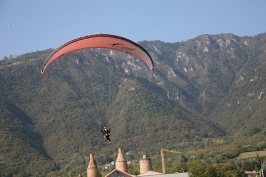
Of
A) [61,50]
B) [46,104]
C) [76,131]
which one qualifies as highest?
[46,104]

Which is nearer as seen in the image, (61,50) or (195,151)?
(61,50)

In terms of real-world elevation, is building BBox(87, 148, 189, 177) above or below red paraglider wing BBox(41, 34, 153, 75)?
below

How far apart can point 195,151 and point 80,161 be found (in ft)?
114

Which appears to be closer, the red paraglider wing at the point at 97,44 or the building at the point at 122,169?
the red paraglider wing at the point at 97,44

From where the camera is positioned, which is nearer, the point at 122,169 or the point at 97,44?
the point at 97,44

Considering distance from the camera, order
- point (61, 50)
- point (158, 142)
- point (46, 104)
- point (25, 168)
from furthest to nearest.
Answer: point (46, 104) < point (158, 142) < point (25, 168) < point (61, 50)

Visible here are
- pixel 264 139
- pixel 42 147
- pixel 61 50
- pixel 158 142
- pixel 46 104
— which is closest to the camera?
pixel 61 50

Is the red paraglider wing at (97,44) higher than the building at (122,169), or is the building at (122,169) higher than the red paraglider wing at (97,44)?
the red paraglider wing at (97,44)

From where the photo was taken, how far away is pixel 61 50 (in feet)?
102

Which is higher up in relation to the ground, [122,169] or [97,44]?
[97,44]

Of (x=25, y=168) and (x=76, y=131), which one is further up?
(x=76, y=131)

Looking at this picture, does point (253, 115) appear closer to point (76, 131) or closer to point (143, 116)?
point (143, 116)

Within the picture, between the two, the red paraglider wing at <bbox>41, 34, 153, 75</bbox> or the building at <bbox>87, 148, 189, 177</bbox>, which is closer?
the red paraglider wing at <bbox>41, 34, 153, 75</bbox>

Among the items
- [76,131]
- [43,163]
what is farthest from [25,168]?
[76,131]
